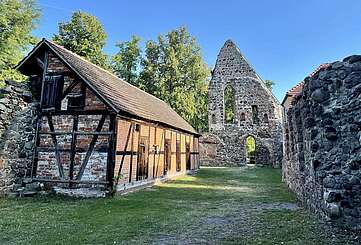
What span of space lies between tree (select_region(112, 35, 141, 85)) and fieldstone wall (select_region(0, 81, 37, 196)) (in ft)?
67.9

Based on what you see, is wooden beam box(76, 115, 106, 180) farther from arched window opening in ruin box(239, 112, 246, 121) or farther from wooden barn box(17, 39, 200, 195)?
arched window opening in ruin box(239, 112, 246, 121)

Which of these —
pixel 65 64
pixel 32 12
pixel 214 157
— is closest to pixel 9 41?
pixel 32 12

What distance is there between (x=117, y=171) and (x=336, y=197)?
6.86m

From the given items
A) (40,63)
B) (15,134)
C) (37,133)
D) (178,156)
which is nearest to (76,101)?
(37,133)

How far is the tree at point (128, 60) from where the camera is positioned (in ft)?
104

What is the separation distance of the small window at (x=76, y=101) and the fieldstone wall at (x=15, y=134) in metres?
1.49

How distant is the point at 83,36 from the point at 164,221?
23678 millimetres

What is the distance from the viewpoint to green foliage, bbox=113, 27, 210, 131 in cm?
3030

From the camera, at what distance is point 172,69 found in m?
30.6

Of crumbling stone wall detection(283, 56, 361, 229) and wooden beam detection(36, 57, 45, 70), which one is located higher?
wooden beam detection(36, 57, 45, 70)

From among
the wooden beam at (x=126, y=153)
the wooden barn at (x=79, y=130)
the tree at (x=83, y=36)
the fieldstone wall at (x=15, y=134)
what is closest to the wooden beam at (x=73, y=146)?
the wooden barn at (x=79, y=130)

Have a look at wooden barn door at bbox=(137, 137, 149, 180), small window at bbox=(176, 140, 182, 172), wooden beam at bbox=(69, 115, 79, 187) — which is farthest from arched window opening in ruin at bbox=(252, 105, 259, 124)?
wooden beam at bbox=(69, 115, 79, 187)

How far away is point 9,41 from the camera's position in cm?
1839

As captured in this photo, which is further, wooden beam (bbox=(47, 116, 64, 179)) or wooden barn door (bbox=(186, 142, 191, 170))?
wooden barn door (bbox=(186, 142, 191, 170))
